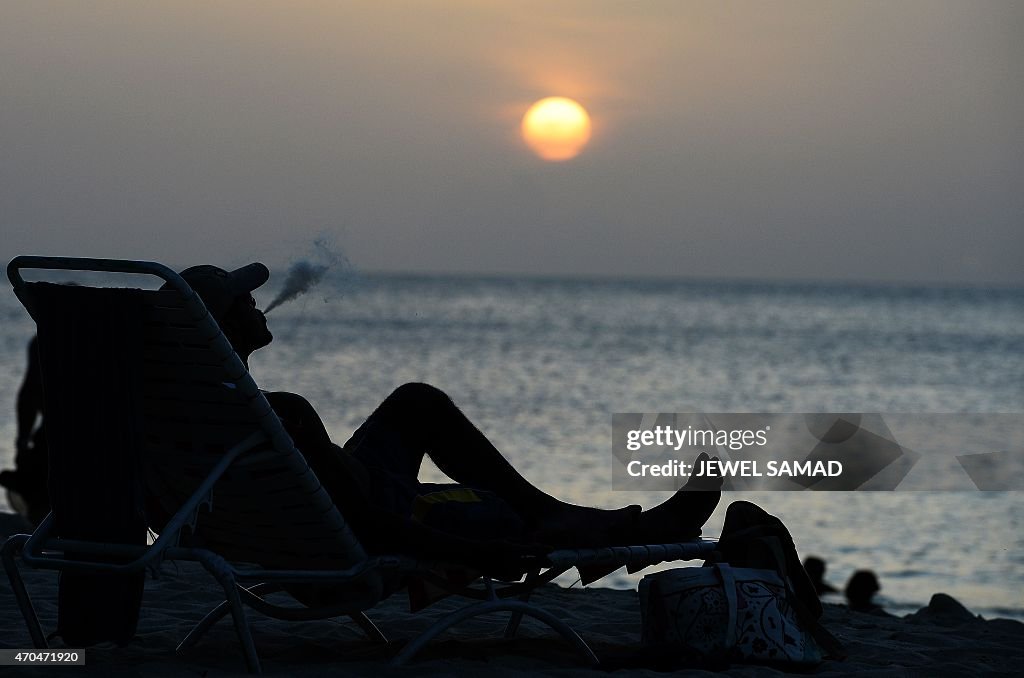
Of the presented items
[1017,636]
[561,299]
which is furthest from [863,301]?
[1017,636]

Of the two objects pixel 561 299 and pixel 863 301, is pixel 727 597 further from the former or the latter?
pixel 863 301

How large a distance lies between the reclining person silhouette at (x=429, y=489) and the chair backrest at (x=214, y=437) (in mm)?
155

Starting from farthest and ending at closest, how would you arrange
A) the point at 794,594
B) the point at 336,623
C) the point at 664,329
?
1. the point at 664,329
2. the point at 336,623
3. the point at 794,594

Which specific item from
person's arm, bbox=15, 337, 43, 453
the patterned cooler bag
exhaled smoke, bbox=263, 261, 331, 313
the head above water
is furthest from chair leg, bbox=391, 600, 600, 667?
person's arm, bbox=15, 337, 43, 453

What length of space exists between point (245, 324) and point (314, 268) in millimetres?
406

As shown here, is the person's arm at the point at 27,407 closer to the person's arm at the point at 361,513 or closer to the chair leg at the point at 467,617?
the person's arm at the point at 361,513

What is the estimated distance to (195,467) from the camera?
3.44 metres

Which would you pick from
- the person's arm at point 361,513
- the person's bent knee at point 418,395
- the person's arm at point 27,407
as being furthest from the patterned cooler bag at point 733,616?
the person's arm at point 27,407

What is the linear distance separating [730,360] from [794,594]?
34.4m

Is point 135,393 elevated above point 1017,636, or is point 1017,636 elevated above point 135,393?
point 135,393

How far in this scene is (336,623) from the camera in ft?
15.3

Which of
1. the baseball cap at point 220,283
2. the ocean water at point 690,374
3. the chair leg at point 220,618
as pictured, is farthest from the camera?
the ocean water at point 690,374

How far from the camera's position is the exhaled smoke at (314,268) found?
12.4 feet

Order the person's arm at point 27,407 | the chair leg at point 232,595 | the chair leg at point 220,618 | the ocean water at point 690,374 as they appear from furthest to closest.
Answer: the person's arm at point 27,407
the ocean water at point 690,374
the chair leg at point 220,618
the chair leg at point 232,595
